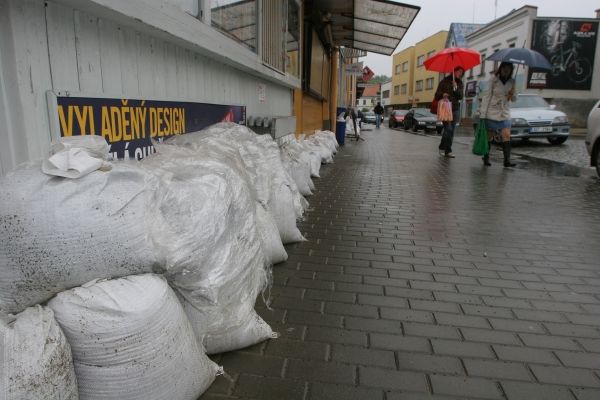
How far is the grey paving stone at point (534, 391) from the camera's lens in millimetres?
1925

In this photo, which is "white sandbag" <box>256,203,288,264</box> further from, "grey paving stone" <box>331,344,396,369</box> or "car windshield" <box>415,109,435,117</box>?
"car windshield" <box>415,109,435,117</box>

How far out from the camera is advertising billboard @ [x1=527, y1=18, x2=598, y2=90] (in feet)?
94.0

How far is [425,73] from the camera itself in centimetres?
5369

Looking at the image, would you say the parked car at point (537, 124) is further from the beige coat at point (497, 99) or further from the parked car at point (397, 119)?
the parked car at point (397, 119)

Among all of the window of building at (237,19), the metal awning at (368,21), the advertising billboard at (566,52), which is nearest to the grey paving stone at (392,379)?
the window of building at (237,19)

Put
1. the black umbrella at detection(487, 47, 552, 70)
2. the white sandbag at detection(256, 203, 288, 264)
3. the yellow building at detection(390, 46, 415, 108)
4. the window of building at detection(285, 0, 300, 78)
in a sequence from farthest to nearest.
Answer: the yellow building at detection(390, 46, 415, 108) < the black umbrella at detection(487, 47, 552, 70) < the window of building at detection(285, 0, 300, 78) < the white sandbag at detection(256, 203, 288, 264)

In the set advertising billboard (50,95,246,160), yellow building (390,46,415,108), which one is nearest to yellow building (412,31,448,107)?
yellow building (390,46,415,108)

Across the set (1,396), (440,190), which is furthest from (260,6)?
(1,396)

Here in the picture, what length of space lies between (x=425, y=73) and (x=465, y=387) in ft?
183

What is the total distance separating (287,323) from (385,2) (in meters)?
8.42

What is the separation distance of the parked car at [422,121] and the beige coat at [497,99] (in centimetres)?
1719

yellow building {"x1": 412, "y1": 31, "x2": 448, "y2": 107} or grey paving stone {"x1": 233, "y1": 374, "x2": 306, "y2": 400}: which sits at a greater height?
yellow building {"x1": 412, "y1": 31, "x2": 448, "y2": 107}

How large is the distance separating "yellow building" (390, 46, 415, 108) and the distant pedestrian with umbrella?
1990 inches

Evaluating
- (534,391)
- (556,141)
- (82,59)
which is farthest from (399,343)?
(556,141)
